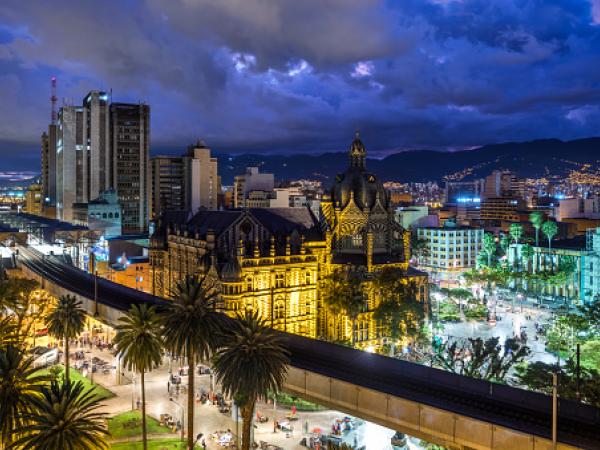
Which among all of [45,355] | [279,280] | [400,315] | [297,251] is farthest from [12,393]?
[297,251]

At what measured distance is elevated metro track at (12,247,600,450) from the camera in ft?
148

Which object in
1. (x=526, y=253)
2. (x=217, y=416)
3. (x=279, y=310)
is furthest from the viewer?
(x=526, y=253)

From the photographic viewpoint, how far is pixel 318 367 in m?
60.1

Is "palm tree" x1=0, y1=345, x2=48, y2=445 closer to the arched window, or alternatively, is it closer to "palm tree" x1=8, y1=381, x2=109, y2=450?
→ "palm tree" x1=8, y1=381, x2=109, y2=450

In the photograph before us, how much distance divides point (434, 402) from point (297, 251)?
6269cm

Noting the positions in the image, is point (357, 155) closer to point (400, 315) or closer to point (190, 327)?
point (400, 315)

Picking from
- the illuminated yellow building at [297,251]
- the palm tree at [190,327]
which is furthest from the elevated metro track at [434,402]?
the illuminated yellow building at [297,251]

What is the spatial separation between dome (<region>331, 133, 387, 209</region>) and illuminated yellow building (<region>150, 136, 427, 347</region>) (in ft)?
0.68

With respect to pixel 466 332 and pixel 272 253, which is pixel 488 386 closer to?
pixel 272 253

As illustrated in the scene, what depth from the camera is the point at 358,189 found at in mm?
118625

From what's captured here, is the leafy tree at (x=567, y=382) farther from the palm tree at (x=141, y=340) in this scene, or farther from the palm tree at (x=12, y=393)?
the palm tree at (x=12, y=393)

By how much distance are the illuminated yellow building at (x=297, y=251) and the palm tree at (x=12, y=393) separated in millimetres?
52531

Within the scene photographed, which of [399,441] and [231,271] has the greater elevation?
[231,271]

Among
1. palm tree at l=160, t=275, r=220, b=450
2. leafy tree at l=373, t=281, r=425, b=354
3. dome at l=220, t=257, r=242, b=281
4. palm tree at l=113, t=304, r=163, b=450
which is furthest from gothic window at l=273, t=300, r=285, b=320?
palm tree at l=160, t=275, r=220, b=450
